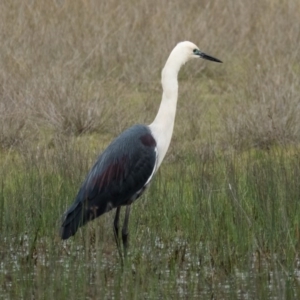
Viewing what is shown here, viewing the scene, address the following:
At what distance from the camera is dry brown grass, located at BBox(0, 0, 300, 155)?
32.4 ft

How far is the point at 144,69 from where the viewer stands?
1191 centimetres

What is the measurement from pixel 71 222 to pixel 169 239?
0.64 m

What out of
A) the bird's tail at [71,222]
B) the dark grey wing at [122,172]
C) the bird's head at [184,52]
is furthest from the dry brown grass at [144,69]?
the bird's tail at [71,222]

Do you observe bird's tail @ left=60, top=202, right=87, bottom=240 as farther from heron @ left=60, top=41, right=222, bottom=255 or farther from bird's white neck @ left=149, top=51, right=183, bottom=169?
bird's white neck @ left=149, top=51, right=183, bottom=169

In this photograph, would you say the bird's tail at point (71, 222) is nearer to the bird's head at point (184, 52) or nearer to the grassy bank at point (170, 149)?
the grassy bank at point (170, 149)

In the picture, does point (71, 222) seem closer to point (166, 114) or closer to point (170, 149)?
point (166, 114)

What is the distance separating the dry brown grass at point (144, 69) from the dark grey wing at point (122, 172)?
5.76 ft

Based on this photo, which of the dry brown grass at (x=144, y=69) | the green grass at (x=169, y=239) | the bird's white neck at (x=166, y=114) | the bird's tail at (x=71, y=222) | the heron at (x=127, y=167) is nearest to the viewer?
the green grass at (x=169, y=239)

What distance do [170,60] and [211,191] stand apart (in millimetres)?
957

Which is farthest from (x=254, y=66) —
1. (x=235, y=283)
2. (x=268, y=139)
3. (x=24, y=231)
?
(x=235, y=283)

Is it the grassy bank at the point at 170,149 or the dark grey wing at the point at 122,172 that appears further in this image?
the dark grey wing at the point at 122,172

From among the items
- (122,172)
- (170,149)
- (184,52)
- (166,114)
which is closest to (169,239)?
(122,172)

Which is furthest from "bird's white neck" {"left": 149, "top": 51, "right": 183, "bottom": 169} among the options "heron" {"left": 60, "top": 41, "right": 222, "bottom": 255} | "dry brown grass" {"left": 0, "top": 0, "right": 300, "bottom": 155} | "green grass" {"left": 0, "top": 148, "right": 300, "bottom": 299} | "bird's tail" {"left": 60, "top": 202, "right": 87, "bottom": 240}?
"dry brown grass" {"left": 0, "top": 0, "right": 300, "bottom": 155}

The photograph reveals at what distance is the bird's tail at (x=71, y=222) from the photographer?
254 inches
